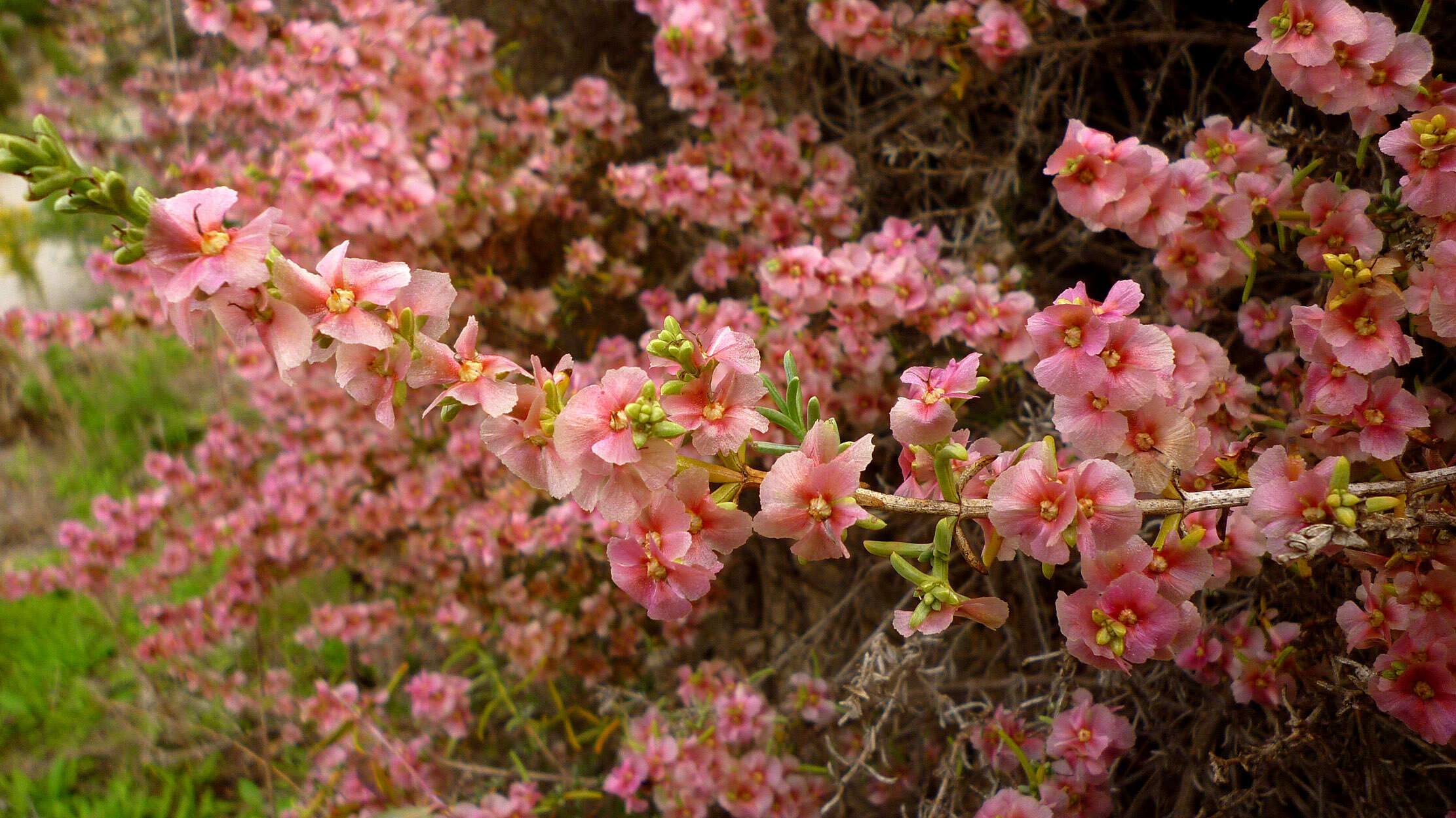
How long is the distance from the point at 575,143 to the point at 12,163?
5.55ft

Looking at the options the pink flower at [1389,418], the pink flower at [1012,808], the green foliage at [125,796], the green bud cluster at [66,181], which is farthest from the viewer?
the green foliage at [125,796]

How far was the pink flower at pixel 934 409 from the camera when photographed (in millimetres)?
843

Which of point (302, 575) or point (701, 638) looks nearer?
point (701, 638)

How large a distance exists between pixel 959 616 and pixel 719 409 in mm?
340

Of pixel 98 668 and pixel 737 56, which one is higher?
pixel 737 56

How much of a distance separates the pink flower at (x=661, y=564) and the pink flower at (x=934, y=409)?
24 centimetres

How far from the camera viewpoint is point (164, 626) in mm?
2547

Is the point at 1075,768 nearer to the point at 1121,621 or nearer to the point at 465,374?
the point at 1121,621

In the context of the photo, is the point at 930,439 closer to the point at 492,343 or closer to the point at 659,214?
the point at 659,214

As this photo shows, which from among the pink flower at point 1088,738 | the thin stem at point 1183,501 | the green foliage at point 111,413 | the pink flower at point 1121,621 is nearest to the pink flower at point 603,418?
the thin stem at point 1183,501

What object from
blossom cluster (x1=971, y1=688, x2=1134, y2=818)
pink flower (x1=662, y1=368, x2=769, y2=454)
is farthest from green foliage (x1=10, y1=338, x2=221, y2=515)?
blossom cluster (x1=971, y1=688, x2=1134, y2=818)

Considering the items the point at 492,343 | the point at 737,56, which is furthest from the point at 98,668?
the point at 737,56

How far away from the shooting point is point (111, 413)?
4531 mm

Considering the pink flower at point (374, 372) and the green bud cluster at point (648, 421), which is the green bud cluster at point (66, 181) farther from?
the green bud cluster at point (648, 421)
